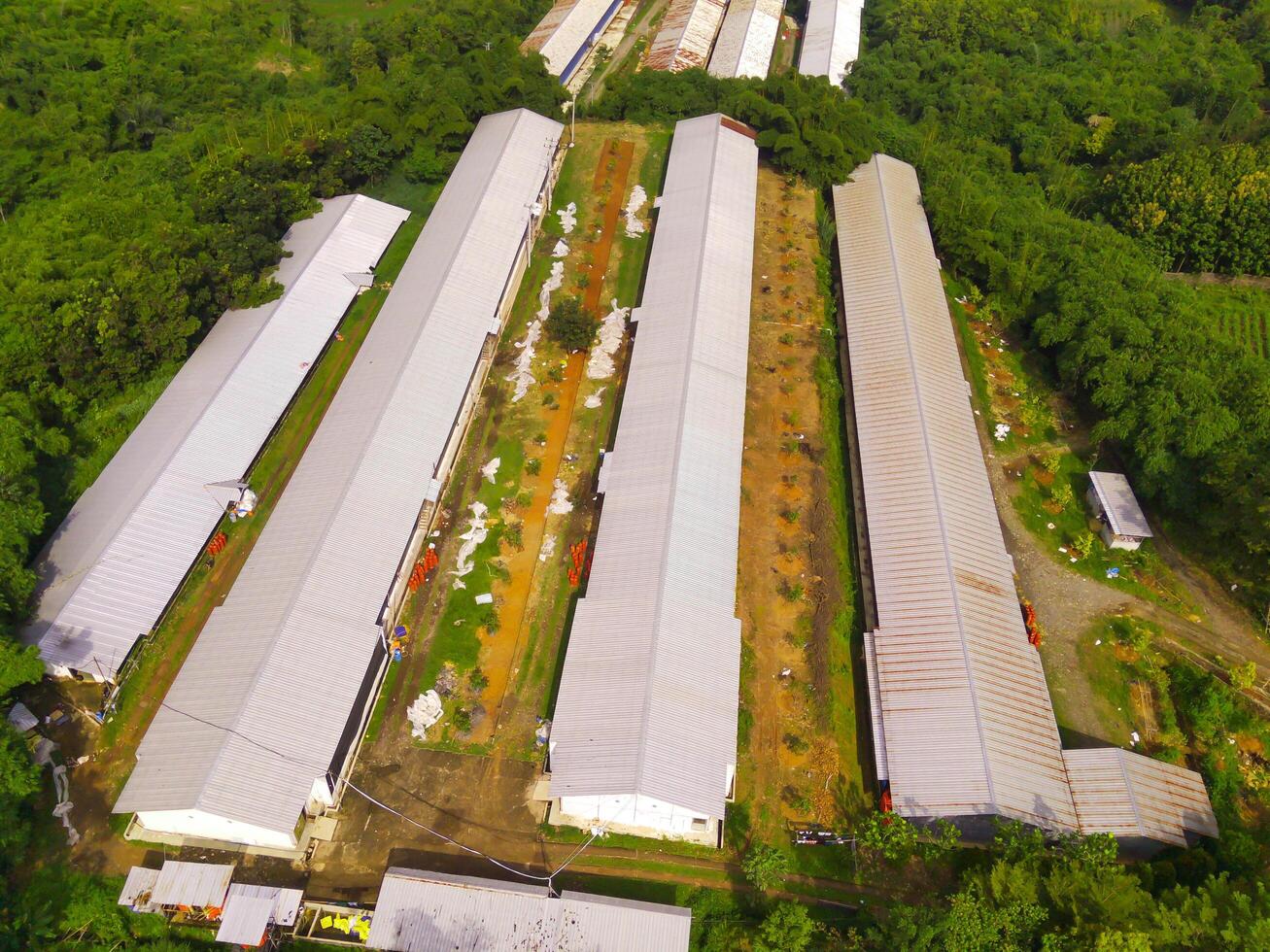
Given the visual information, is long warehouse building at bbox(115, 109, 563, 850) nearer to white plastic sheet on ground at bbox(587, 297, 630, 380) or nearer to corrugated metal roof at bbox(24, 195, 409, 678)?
corrugated metal roof at bbox(24, 195, 409, 678)

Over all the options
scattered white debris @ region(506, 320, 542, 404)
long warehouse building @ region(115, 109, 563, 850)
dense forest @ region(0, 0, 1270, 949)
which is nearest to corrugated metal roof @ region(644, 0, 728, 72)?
dense forest @ region(0, 0, 1270, 949)

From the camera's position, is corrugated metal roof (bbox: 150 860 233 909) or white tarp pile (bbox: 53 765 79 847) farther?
white tarp pile (bbox: 53 765 79 847)

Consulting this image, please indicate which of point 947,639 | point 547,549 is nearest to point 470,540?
point 547,549

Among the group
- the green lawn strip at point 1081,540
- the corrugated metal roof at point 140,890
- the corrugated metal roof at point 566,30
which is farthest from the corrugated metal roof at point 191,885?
the corrugated metal roof at point 566,30

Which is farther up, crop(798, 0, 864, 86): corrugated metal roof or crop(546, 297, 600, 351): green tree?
crop(798, 0, 864, 86): corrugated metal roof

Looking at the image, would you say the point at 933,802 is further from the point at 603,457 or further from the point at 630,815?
the point at 603,457

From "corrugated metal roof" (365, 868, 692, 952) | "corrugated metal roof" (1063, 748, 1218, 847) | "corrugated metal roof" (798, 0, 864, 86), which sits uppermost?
"corrugated metal roof" (798, 0, 864, 86)

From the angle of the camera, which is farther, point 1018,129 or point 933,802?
point 1018,129

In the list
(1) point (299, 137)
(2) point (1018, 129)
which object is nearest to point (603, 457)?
(1) point (299, 137)
